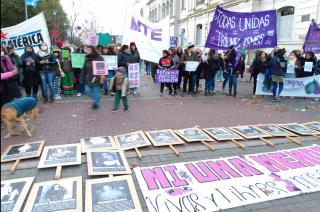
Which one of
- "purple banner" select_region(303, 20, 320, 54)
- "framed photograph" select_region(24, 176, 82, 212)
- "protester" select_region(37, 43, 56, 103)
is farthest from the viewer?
"purple banner" select_region(303, 20, 320, 54)

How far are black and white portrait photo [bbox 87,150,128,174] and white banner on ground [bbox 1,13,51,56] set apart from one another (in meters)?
6.23

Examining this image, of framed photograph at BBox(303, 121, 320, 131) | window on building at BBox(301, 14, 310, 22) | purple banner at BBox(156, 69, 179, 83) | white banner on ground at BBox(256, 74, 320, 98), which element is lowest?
framed photograph at BBox(303, 121, 320, 131)

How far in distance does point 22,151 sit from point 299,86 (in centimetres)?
992

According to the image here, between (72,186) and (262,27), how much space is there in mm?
9753

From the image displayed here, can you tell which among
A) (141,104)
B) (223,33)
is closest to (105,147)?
(141,104)

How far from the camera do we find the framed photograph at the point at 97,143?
5.44 meters

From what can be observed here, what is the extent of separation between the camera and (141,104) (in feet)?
31.7

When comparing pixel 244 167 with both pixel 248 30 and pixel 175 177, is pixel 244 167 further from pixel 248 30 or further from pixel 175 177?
pixel 248 30

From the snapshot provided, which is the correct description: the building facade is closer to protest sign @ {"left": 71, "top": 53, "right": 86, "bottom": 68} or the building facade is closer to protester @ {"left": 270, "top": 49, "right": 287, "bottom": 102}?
protest sign @ {"left": 71, "top": 53, "right": 86, "bottom": 68}

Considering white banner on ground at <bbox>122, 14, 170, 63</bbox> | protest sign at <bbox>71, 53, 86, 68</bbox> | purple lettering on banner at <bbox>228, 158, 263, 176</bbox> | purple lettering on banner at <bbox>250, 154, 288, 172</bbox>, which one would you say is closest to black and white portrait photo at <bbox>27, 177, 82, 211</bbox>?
purple lettering on banner at <bbox>228, 158, 263, 176</bbox>

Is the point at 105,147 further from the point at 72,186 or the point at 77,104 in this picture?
the point at 77,104

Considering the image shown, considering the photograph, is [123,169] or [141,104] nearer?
[123,169]

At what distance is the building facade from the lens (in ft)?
54.7

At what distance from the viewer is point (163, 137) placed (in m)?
6.11
